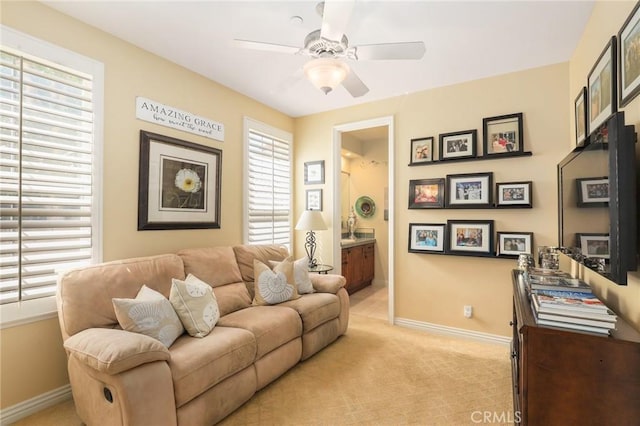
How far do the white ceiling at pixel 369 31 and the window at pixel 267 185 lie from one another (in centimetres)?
86

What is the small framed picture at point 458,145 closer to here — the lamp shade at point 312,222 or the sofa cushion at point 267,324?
the lamp shade at point 312,222

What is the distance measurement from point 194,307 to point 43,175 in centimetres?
138

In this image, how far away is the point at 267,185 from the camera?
411 centimetres

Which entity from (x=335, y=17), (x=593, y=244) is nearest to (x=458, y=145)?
(x=593, y=244)

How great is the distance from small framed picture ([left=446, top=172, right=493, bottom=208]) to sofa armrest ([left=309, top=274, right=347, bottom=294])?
4.81ft

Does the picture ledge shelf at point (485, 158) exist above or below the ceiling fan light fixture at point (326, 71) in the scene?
below

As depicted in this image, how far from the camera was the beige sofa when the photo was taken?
1581 mm

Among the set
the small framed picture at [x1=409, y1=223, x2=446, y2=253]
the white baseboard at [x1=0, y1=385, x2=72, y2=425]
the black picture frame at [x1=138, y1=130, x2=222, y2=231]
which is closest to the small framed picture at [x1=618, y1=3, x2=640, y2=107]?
the small framed picture at [x1=409, y1=223, x2=446, y2=253]

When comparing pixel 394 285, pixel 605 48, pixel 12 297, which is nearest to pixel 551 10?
pixel 605 48

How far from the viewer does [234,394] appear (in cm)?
205

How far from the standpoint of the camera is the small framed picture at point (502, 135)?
310cm

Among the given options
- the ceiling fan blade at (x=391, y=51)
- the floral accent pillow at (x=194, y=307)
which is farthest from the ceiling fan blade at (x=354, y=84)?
the floral accent pillow at (x=194, y=307)

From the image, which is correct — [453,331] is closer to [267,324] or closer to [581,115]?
[267,324]

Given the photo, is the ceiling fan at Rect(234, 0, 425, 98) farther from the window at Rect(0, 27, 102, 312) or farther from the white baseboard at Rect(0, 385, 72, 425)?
the white baseboard at Rect(0, 385, 72, 425)
